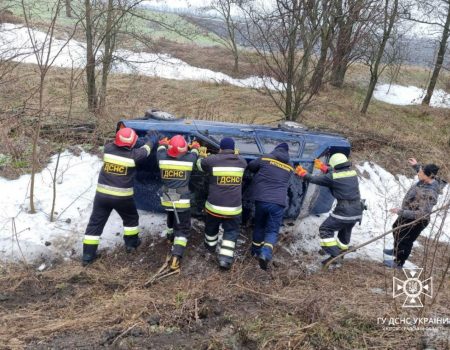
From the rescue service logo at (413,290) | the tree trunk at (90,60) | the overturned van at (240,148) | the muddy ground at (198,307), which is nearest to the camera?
the muddy ground at (198,307)

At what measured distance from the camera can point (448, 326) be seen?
364 centimetres

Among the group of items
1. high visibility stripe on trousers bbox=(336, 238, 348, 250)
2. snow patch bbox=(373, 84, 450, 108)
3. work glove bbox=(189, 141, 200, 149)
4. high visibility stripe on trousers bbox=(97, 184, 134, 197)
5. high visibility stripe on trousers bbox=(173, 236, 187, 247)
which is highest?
snow patch bbox=(373, 84, 450, 108)

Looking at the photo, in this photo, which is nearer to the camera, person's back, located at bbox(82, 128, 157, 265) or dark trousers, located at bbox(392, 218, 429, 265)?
person's back, located at bbox(82, 128, 157, 265)

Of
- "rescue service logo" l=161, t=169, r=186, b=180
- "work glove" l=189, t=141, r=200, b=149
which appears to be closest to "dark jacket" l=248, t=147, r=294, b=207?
"work glove" l=189, t=141, r=200, b=149

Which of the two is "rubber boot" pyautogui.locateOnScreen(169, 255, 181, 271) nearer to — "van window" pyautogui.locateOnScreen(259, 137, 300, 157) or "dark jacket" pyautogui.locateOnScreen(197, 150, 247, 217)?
"dark jacket" pyautogui.locateOnScreen(197, 150, 247, 217)

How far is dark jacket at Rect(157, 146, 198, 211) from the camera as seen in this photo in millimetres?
4867

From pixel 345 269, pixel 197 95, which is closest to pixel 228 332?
pixel 345 269

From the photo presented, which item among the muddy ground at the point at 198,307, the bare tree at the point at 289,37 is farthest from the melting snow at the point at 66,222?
the bare tree at the point at 289,37

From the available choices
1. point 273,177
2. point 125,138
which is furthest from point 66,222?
point 273,177

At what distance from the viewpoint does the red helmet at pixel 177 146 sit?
4.78 m

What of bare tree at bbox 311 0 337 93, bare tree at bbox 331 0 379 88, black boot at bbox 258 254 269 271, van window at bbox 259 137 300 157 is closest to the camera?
black boot at bbox 258 254 269 271

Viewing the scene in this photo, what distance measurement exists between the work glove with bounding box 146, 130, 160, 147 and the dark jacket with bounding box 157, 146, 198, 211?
18 cm

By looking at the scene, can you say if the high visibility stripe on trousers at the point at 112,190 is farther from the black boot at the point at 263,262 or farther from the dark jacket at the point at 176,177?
the black boot at the point at 263,262

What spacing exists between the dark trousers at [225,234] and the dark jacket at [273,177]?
1.42ft
